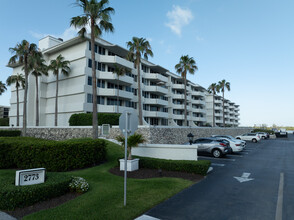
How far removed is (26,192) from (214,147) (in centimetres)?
1486

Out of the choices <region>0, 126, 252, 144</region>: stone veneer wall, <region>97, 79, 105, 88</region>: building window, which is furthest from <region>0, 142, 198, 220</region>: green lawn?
<region>97, 79, 105, 88</region>: building window

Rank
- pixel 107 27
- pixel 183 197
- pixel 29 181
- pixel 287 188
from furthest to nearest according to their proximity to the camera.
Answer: pixel 107 27 → pixel 287 188 → pixel 183 197 → pixel 29 181

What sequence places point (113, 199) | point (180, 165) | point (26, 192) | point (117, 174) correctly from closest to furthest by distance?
Answer: point (26, 192) < point (113, 199) < point (117, 174) < point (180, 165)

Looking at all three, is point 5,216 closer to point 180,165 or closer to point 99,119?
point 180,165

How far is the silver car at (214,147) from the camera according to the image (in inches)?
658

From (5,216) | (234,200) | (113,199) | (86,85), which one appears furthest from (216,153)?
(86,85)

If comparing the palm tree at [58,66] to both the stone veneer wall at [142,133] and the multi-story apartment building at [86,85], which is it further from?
the stone veneer wall at [142,133]

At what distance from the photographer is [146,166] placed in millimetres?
11820

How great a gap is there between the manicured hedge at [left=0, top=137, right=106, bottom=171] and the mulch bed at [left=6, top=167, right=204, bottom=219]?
2.11 metres

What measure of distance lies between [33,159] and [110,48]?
1109 inches

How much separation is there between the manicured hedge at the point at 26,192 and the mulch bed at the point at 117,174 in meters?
0.16

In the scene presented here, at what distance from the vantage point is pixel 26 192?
5.93 m

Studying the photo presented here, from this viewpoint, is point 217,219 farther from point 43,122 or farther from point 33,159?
point 43,122

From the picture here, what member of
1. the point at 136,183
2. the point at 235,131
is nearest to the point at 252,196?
the point at 136,183
